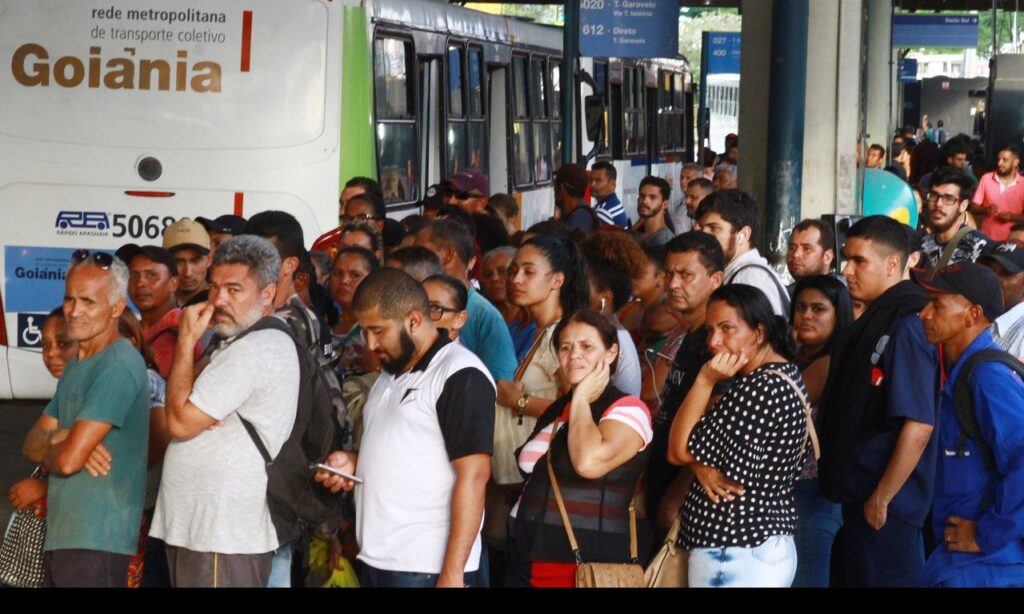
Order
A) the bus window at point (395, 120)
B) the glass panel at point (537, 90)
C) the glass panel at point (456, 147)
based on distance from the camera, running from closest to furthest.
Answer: the bus window at point (395, 120) < the glass panel at point (456, 147) < the glass panel at point (537, 90)

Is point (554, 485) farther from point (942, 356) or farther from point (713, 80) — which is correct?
point (713, 80)

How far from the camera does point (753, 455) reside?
5.20 meters

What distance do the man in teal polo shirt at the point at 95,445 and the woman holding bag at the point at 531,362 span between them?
1.31m

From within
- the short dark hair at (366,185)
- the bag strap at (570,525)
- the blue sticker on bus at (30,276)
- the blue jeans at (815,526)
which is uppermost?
the short dark hair at (366,185)

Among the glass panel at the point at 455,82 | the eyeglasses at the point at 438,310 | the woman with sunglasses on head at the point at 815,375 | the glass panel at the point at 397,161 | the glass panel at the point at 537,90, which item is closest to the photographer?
the eyeglasses at the point at 438,310

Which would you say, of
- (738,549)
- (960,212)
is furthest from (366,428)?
(960,212)

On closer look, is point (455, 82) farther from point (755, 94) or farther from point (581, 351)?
point (581, 351)

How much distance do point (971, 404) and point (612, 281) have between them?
6.87 feet

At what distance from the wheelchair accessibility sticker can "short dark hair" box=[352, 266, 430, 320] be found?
19.3ft

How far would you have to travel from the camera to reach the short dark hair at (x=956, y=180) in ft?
32.3

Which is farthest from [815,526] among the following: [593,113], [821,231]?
[593,113]

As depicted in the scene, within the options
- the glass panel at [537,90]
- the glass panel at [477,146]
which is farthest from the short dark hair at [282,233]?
the glass panel at [537,90]

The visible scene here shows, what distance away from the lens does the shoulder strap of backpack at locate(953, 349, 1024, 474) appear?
5.47m

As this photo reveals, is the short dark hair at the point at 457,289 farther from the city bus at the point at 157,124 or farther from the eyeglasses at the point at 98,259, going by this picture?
the city bus at the point at 157,124
